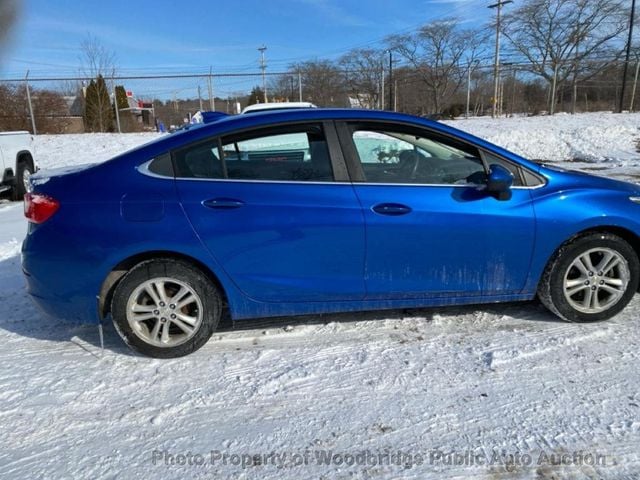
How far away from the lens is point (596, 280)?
3475 mm

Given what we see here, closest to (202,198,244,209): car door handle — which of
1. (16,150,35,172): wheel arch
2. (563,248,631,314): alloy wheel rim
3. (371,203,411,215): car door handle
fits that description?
(371,203,411,215): car door handle

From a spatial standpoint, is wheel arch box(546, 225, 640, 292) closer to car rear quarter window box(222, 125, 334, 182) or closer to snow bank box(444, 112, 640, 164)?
car rear quarter window box(222, 125, 334, 182)

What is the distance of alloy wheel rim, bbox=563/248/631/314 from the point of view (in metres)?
3.45

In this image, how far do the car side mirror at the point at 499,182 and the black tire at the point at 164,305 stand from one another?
197 centimetres

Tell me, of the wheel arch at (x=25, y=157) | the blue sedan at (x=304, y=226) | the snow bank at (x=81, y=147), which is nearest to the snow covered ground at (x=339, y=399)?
the blue sedan at (x=304, y=226)

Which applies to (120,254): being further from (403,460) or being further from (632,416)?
(632,416)

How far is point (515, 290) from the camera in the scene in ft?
11.2

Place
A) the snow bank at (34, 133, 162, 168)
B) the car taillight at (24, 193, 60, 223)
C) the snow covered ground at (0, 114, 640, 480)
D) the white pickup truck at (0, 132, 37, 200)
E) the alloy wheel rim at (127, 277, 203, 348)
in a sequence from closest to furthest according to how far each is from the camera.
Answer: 1. the snow covered ground at (0, 114, 640, 480)
2. the car taillight at (24, 193, 60, 223)
3. the alloy wheel rim at (127, 277, 203, 348)
4. the white pickup truck at (0, 132, 37, 200)
5. the snow bank at (34, 133, 162, 168)

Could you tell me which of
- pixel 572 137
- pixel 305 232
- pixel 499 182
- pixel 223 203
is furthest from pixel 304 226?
pixel 572 137

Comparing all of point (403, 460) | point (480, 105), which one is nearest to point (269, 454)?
point (403, 460)

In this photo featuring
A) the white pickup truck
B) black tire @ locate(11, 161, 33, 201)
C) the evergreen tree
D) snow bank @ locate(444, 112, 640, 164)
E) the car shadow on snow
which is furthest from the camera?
the evergreen tree

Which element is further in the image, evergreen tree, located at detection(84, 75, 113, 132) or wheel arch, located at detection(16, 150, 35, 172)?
evergreen tree, located at detection(84, 75, 113, 132)

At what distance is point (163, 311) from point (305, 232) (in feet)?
3.49

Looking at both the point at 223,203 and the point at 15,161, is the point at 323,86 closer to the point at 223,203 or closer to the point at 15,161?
the point at 15,161
